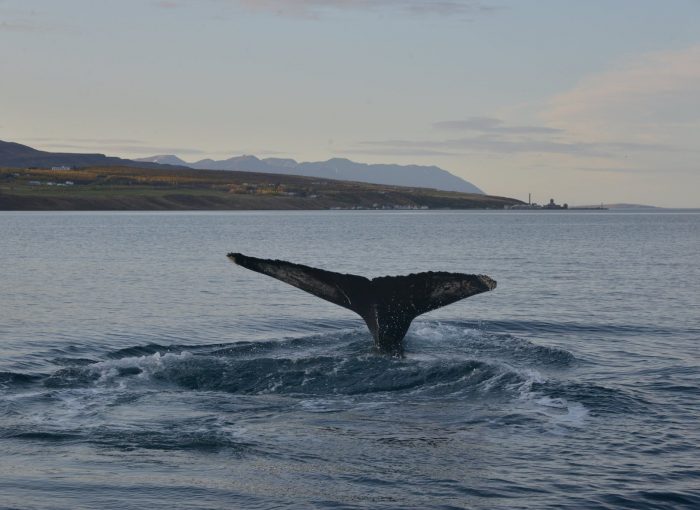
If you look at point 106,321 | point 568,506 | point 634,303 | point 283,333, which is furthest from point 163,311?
point 568,506

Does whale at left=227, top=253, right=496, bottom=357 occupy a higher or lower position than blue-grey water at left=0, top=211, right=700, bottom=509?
higher

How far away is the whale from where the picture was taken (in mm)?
13203

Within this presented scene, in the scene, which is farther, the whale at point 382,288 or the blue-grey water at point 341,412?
the whale at point 382,288

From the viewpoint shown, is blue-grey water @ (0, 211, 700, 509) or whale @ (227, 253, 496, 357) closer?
blue-grey water @ (0, 211, 700, 509)

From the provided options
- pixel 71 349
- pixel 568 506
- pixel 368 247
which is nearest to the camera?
pixel 568 506

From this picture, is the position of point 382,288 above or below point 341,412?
above

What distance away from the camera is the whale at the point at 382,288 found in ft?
43.3

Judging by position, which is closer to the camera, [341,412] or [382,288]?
[341,412]

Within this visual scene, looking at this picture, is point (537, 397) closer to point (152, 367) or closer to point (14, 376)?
point (152, 367)

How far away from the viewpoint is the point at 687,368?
57.6ft

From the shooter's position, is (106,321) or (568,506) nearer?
(568,506)

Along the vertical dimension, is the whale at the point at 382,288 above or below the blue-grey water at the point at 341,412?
above

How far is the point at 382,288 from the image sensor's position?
565 inches

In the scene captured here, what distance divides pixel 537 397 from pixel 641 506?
449 centimetres
